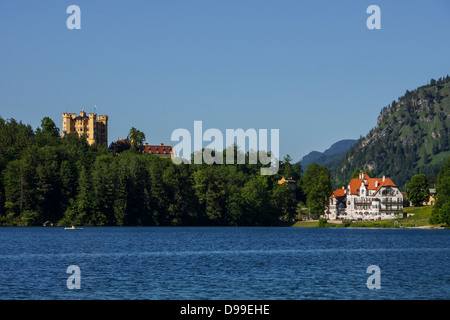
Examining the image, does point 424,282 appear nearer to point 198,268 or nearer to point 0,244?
point 198,268

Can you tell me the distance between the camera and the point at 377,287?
4553 centimetres

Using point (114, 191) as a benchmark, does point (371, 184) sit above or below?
above

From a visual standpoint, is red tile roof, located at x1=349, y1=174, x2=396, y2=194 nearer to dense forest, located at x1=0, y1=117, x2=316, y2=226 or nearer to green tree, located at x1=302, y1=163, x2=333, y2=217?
green tree, located at x1=302, y1=163, x2=333, y2=217

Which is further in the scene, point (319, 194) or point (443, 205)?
point (319, 194)

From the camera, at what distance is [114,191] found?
6088 inches

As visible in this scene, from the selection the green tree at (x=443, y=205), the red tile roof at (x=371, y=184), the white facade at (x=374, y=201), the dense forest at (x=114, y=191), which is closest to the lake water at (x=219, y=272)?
the green tree at (x=443, y=205)

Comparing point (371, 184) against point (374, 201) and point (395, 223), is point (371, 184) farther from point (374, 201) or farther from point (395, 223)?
point (395, 223)

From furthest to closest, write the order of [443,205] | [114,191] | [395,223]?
[395,223]
[114,191]
[443,205]

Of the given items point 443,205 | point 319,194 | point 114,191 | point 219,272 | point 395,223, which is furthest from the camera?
point 319,194

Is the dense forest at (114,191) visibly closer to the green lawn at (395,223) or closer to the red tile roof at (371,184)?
the green lawn at (395,223)

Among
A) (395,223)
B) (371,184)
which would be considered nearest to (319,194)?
(395,223)

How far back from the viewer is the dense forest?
148 metres

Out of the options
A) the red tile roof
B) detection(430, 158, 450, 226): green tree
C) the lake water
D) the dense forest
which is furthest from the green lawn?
the lake water

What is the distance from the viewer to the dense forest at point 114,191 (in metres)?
148
